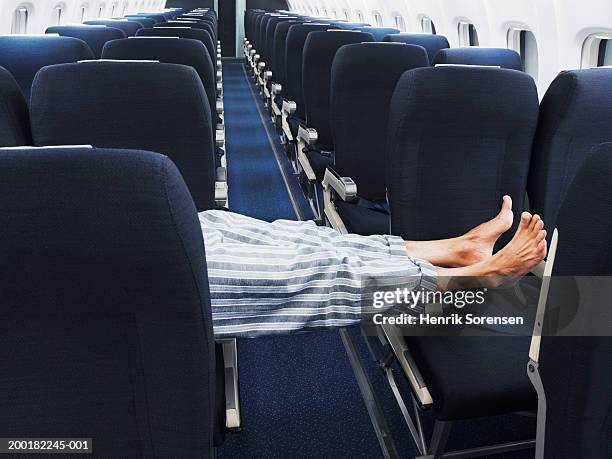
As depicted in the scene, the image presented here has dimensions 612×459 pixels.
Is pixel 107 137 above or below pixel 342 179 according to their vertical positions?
above

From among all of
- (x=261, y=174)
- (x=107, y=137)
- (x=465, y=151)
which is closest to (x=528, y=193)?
(x=465, y=151)

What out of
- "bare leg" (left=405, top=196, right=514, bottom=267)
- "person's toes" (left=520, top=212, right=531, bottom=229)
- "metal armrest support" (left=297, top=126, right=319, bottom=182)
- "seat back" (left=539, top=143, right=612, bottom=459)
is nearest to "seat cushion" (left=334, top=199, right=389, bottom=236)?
"metal armrest support" (left=297, top=126, right=319, bottom=182)

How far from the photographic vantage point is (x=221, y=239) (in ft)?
4.92

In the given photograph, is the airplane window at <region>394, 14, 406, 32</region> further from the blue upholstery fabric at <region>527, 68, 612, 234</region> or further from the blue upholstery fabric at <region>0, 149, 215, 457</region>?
the blue upholstery fabric at <region>0, 149, 215, 457</region>

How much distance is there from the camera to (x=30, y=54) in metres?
2.95

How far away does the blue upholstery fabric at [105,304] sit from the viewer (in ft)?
2.72

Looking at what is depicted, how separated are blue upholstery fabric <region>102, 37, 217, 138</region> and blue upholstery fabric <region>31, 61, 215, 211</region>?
37.3 inches

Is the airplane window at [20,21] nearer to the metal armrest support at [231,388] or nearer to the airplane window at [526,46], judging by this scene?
the airplane window at [526,46]

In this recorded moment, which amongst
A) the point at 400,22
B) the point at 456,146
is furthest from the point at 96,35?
the point at 400,22

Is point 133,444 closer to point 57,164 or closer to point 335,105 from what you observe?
point 57,164

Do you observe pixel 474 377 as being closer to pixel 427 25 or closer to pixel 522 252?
pixel 522 252

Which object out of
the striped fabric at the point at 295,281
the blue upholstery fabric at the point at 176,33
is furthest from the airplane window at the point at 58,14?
the striped fabric at the point at 295,281

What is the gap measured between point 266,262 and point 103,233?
545 millimetres

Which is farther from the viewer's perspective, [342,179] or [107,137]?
[342,179]
